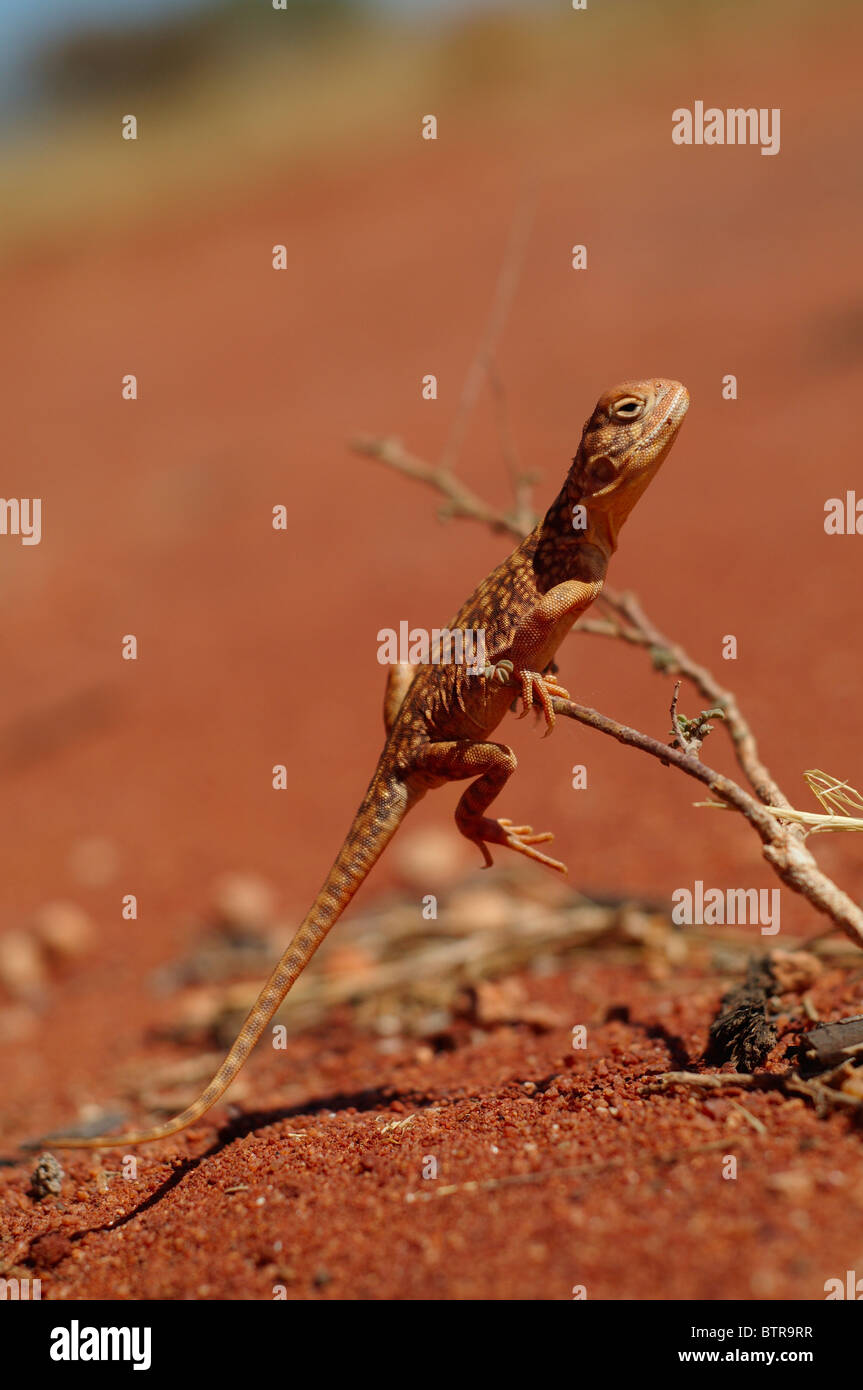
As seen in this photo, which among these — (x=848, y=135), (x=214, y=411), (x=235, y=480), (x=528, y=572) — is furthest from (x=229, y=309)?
(x=528, y=572)

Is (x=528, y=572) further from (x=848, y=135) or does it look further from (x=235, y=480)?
(x=848, y=135)

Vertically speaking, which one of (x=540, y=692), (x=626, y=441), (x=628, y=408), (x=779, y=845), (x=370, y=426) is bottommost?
(x=779, y=845)

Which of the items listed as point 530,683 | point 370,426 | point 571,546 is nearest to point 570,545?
point 571,546

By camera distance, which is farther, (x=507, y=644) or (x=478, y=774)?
(x=478, y=774)

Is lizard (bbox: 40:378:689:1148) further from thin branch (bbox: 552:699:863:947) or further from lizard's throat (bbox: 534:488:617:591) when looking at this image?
thin branch (bbox: 552:699:863:947)

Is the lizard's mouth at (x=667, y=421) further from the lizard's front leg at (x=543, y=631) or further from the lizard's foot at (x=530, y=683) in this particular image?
the lizard's foot at (x=530, y=683)

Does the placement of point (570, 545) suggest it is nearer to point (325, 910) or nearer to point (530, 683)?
point (530, 683)
